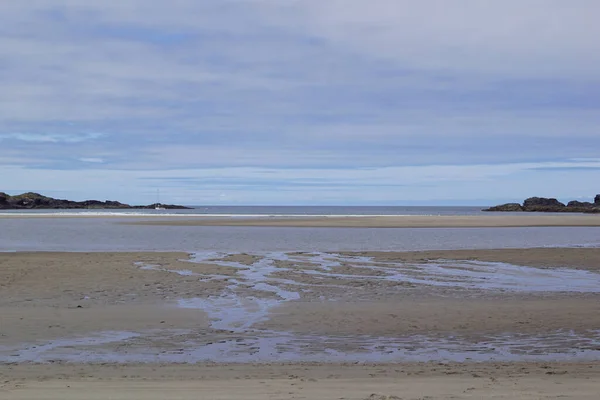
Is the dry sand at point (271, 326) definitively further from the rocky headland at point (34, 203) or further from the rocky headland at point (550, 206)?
the rocky headland at point (34, 203)

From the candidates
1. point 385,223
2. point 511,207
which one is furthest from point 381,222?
point 511,207

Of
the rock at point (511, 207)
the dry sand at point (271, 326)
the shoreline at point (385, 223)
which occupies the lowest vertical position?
the dry sand at point (271, 326)

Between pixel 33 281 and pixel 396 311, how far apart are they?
1054cm

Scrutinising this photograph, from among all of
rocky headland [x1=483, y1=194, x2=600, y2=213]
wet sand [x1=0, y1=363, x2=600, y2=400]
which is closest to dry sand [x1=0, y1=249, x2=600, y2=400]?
wet sand [x1=0, y1=363, x2=600, y2=400]

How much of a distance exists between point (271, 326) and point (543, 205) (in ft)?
444

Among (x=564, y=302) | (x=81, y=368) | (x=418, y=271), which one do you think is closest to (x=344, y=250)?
(x=418, y=271)

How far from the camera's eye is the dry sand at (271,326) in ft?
23.5

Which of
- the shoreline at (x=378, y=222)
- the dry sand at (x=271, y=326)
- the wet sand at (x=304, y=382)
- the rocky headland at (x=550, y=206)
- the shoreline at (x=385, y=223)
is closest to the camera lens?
the wet sand at (x=304, y=382)

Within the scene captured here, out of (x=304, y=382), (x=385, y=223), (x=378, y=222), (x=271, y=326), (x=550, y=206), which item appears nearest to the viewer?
(x=304, y=382)

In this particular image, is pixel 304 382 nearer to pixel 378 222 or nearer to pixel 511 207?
pixel 378 222

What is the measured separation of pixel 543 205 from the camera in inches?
5369

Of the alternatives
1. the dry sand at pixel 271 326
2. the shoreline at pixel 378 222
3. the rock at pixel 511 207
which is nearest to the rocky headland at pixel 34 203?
the shoreline at pixel 378 222

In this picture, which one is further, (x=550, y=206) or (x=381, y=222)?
(x=550, y=206)

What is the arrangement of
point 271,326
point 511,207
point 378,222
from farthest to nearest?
point 511,207
point 378,222
point 271,326
